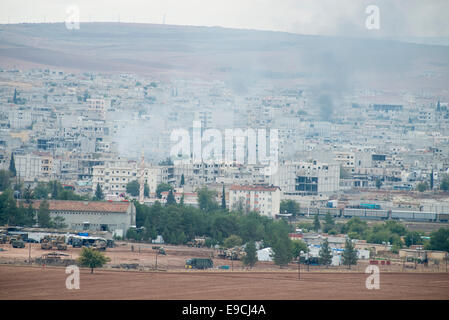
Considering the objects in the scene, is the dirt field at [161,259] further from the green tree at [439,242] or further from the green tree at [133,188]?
the green tree at [133,188]

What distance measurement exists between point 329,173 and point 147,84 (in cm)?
3793

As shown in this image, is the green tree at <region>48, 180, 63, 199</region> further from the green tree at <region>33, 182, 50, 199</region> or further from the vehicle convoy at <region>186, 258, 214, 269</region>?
the vehicle convoy at <region>186, 258, 214, 269</region>

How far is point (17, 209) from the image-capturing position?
2133 cm

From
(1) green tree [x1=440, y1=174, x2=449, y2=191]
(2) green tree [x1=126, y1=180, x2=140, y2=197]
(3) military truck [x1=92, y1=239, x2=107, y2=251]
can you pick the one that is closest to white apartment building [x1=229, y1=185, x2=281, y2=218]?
(2) green tree [x1=126, y1=180, x2=140, y2=197]

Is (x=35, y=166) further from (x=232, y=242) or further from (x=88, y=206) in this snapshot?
(x=232, y=242)

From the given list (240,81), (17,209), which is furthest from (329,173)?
(240,81)

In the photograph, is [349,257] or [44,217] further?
[44,217]

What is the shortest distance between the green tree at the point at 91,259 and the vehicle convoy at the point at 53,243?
1.80m

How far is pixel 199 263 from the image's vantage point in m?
18.2

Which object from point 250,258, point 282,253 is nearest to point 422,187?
point 282,253

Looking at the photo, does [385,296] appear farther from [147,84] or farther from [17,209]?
[147,84]

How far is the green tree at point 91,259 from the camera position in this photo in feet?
55.6

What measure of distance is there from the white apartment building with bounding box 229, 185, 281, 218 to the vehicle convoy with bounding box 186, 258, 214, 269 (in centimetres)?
862

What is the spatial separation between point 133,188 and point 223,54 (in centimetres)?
A: 5921
